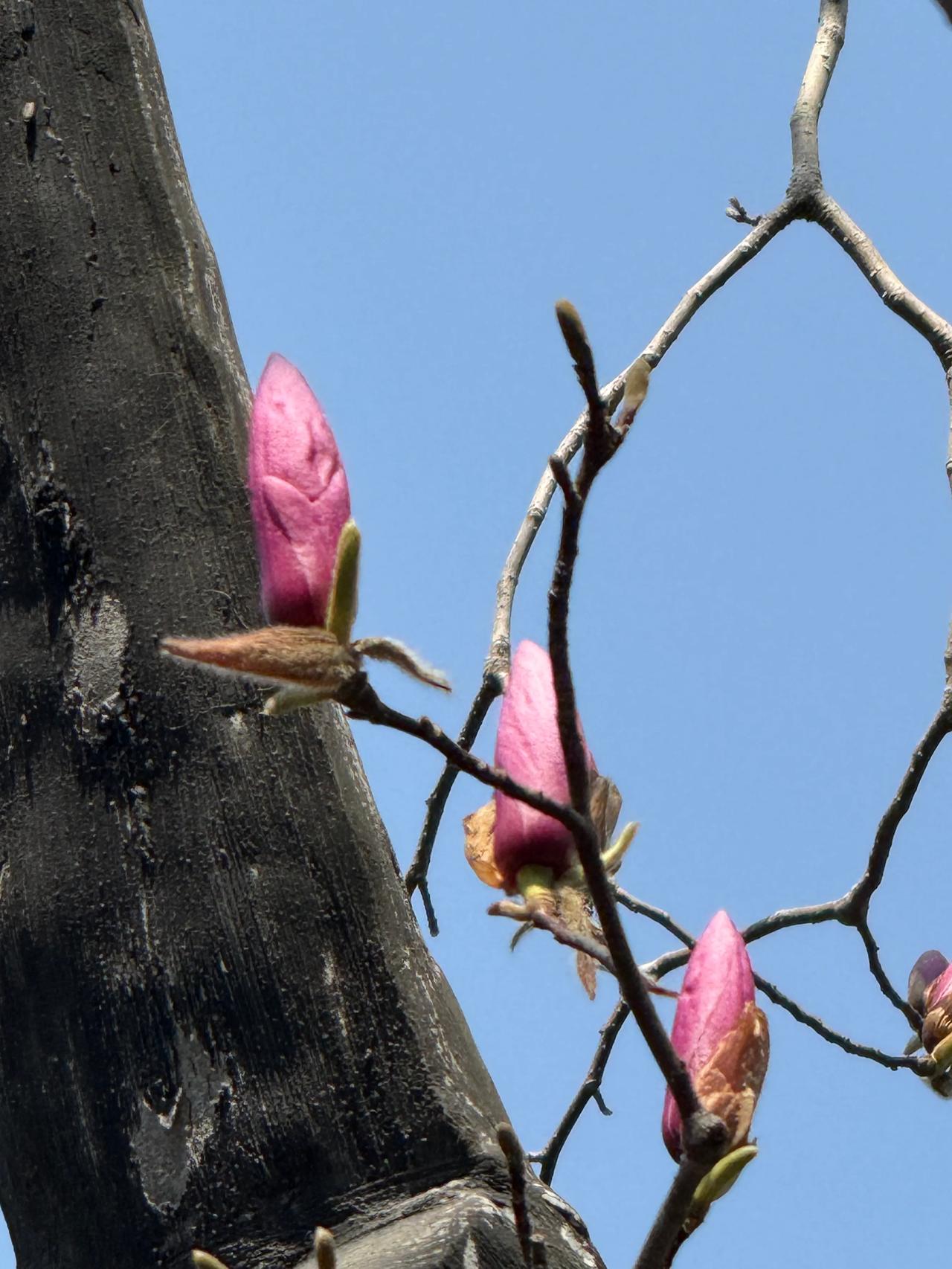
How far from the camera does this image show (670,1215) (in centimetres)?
70

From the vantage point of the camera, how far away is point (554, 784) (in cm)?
98

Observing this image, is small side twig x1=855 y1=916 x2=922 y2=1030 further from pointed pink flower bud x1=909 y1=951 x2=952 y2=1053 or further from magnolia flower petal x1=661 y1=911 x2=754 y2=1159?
magnolia flower petal x1=661 y1=911 x2=754 y2=1159

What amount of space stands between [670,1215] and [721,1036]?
16cm

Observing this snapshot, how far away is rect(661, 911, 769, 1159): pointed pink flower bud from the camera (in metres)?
0.82

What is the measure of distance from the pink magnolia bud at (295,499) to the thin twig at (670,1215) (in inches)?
13.4

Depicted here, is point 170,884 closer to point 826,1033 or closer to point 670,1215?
point 670,1215

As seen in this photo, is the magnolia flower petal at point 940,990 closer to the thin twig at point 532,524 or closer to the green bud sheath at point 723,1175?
the thin twig at point 532,524

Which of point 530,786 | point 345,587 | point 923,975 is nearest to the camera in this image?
point 345,587

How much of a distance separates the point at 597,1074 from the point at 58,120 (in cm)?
131

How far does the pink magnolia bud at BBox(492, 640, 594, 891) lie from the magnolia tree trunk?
82 mm

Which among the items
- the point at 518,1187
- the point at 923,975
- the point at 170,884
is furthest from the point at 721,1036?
the point at 923,975

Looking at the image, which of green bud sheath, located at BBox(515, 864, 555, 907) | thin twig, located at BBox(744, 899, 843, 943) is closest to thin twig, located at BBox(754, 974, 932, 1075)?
thin twig, located at BBox(744, 899, 843, 943)

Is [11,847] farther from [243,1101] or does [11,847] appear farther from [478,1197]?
[478,1197]

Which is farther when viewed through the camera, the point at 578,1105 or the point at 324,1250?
the point at 578,1105
